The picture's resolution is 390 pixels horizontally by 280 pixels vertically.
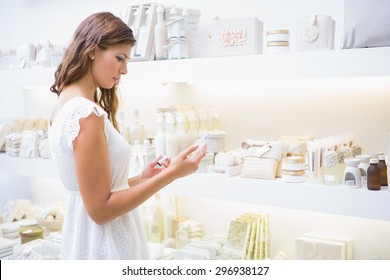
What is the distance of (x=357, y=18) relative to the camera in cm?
165

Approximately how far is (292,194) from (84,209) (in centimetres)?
82

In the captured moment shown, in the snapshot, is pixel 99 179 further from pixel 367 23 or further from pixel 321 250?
pixel 321 250

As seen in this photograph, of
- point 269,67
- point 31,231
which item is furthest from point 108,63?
point 31,231

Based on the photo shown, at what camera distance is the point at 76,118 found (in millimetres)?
1271

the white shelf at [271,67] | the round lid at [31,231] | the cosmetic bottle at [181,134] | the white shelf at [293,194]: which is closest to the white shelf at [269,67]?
the white shelf at [271,67]

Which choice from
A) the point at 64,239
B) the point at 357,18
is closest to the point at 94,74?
the point at 64,239

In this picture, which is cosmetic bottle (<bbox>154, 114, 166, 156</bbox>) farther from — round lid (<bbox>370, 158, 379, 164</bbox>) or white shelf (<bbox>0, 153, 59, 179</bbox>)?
round lid (<bbox>370, 158, 379, 164</bbox>)

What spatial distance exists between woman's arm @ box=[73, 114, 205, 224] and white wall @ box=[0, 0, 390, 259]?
1026 millimetres

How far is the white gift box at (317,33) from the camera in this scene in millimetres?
1801

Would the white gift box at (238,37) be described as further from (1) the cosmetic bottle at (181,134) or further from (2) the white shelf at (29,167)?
(2) the white shelf at (29,167)

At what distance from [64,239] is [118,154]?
1.16ft

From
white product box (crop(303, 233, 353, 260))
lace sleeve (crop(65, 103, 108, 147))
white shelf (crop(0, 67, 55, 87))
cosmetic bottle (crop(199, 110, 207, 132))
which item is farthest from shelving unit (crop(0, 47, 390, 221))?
lace sleeve (crop(65, 103, 108, 147))

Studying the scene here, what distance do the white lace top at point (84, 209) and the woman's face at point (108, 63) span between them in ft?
0.37
